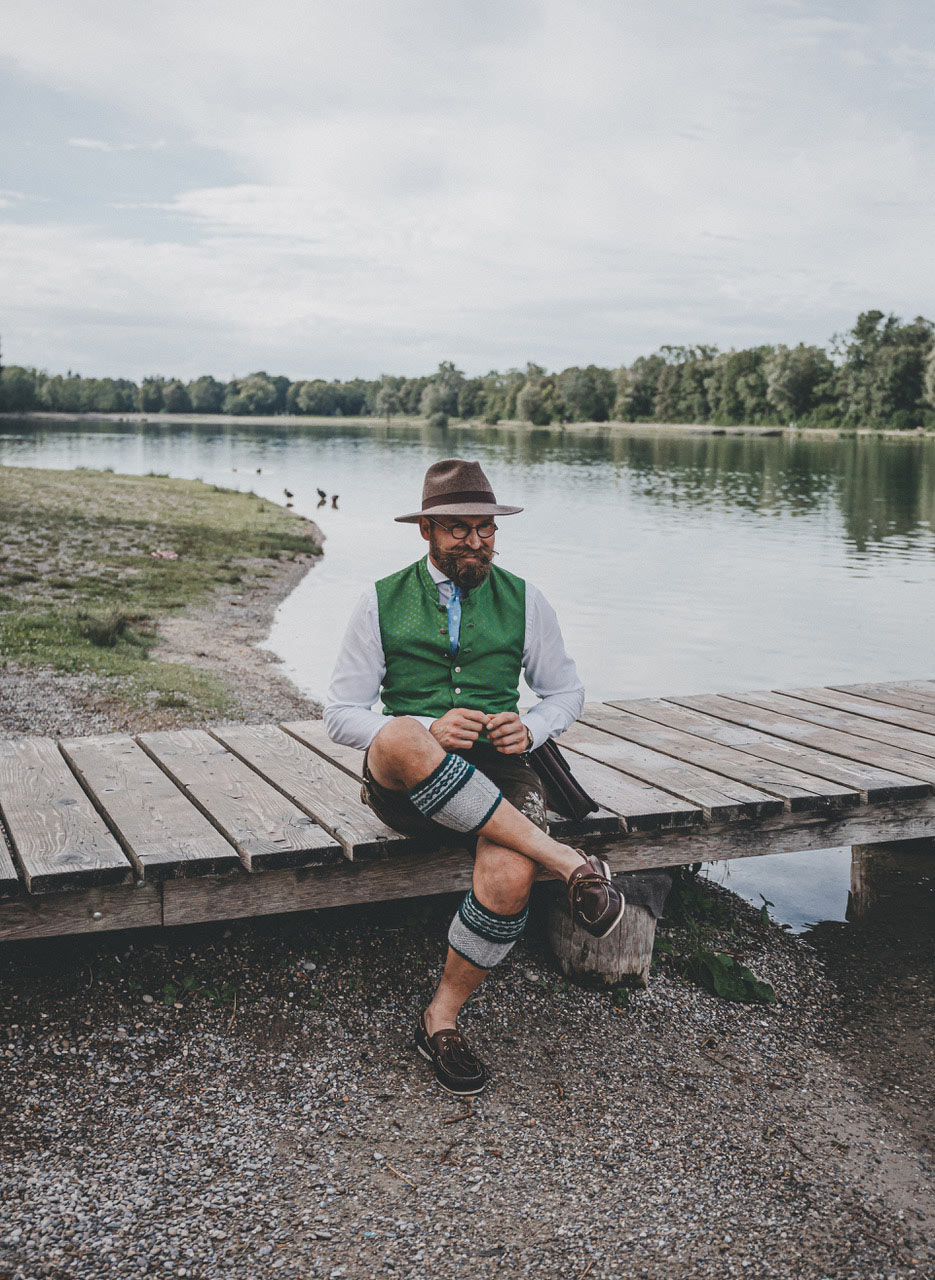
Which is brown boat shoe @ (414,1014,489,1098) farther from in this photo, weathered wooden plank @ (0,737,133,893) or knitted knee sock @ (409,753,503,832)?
weathered wooden plank @ (0,737,133,893)

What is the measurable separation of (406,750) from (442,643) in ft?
1.55

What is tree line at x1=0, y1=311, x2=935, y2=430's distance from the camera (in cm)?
10562

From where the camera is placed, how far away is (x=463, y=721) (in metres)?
3.92

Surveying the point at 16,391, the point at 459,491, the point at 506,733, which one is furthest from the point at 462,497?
the point at 16,391

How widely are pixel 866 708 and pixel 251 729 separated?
3830 mm

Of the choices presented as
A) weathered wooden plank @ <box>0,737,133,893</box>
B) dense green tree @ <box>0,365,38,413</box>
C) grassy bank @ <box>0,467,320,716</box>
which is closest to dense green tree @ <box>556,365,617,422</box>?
dense green tree @ <box>0,365,38,413</box>

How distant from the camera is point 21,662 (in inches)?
410

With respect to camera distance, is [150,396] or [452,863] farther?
[150,396]

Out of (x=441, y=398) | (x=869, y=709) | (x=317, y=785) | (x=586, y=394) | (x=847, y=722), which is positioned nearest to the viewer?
(x=317, y=785)

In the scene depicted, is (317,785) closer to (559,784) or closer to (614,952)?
(559,784)

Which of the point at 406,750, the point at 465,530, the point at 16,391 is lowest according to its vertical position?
the point at 406,750

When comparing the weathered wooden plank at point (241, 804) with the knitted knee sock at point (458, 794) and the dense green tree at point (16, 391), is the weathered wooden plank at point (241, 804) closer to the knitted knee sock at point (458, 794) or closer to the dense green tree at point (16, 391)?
the knitted knee sock at point (458, 794)

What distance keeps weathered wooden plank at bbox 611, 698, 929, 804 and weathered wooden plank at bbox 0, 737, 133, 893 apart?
10.7 feet

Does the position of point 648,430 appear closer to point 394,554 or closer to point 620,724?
point 394,554
